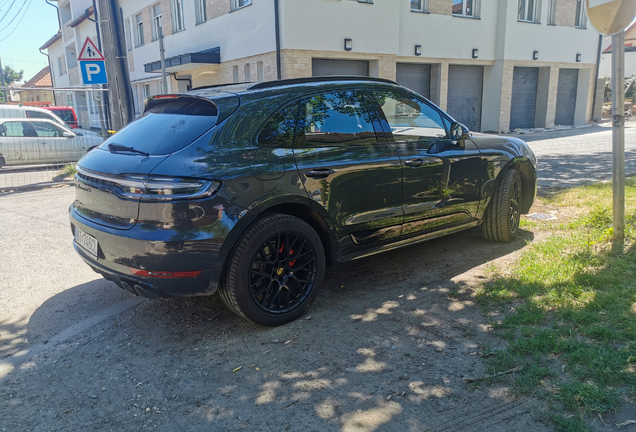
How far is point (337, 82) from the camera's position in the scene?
4.27 meters

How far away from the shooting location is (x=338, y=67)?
624 inches

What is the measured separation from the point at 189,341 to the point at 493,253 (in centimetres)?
328

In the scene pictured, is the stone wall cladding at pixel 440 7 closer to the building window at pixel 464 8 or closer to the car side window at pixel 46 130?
the building window at pixel 464 8

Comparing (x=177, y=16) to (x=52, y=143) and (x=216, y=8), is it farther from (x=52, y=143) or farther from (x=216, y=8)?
(x=52, y=143)

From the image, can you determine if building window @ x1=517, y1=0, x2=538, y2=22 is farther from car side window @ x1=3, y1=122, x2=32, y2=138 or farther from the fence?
car side window @ x1=3, y1=122, x2=32, y2=138

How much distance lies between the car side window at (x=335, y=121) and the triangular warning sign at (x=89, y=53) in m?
8.23

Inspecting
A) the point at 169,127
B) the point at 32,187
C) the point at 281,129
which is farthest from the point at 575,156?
the point at 32,187

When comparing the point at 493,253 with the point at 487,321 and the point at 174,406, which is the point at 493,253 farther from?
the point at 174,406

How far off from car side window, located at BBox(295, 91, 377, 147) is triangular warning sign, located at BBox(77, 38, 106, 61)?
8227mm

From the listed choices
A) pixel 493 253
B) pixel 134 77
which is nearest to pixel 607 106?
pixel 134 77

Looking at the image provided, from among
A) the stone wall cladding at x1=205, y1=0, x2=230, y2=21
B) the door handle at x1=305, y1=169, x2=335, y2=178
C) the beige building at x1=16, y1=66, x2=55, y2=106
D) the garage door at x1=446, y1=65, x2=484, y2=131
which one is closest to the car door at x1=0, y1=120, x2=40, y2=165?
the stone wall cladding at x1=205, y1=0, x2=230, y2=21

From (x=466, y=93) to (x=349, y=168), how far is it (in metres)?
17.9

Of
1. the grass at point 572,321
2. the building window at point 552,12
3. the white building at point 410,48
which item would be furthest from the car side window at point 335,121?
the building window at point 552,12

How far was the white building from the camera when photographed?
1491 cm
